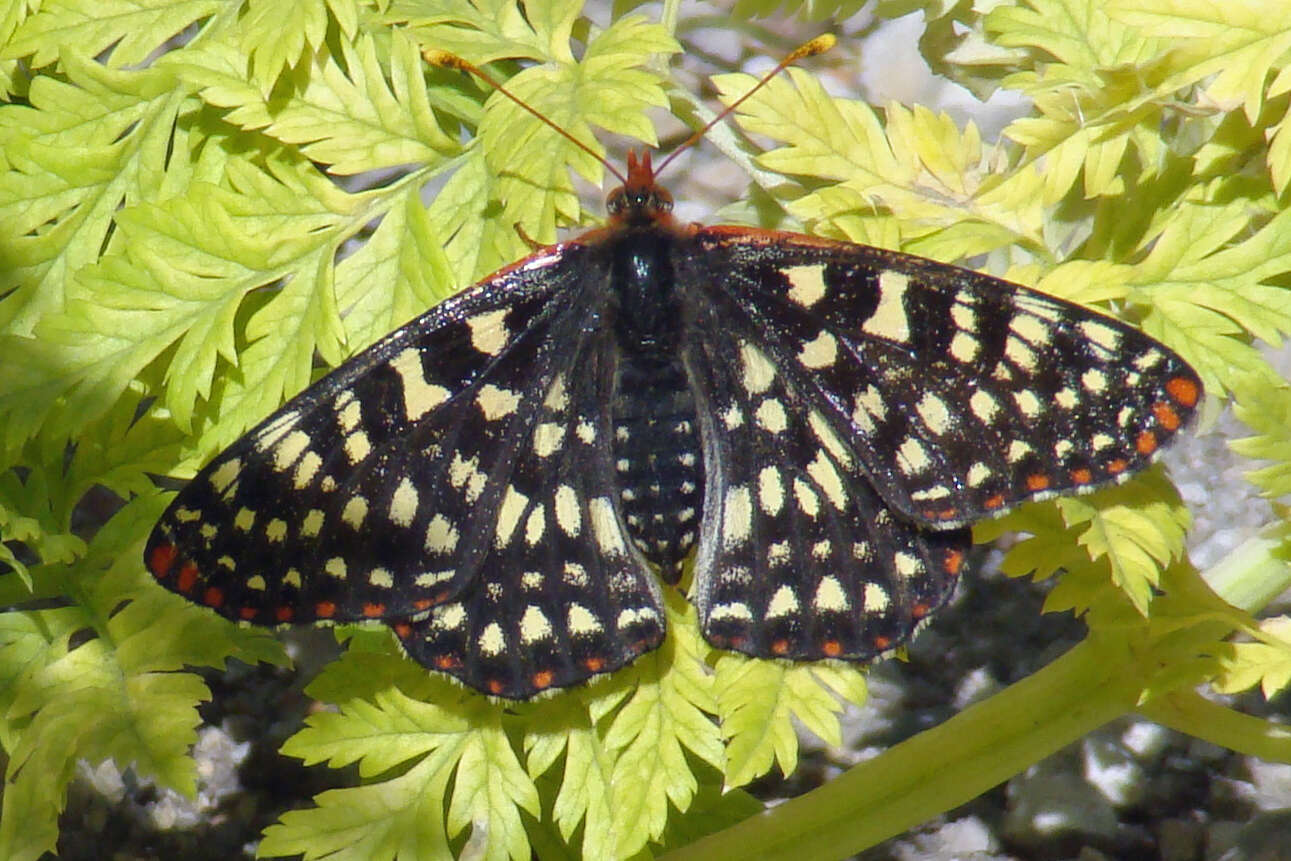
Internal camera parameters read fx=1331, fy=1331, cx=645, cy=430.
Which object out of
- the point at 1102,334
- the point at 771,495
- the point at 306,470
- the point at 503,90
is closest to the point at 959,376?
the point at 1102,334

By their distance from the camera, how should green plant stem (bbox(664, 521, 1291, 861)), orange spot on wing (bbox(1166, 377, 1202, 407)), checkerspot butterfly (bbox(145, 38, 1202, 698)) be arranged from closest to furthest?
1. orange spot on wing (bbox(1166, 377, 1202, 407))
2. checkerspot butterfly (bbox(145, 38, 1202, 698))
3. green plant stem (bbox(664, 521, 1291, 861))

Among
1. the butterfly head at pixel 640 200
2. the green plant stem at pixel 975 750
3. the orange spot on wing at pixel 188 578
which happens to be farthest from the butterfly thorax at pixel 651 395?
the orange spot on wing at pixel 188 578

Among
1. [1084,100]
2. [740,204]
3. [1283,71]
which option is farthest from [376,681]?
[1283,71]

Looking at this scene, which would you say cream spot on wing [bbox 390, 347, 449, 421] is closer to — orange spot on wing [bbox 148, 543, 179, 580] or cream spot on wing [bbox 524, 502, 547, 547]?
cream spot on wing [bbox 524, 502, 547, 547]

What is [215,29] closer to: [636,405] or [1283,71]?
[636,405]

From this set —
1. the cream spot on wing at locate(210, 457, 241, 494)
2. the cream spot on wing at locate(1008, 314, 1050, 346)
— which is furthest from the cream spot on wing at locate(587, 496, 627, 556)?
the cream spot on wing at locate(1008, 314, 1050, 346)

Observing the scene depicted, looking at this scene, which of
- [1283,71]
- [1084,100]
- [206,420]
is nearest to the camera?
[1283,71]

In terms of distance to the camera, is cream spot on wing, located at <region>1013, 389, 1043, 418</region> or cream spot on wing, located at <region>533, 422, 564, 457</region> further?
cream spot on wing, located at <region>533, 422, 564, 457</region>
